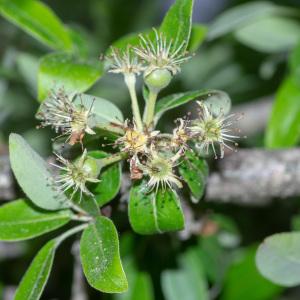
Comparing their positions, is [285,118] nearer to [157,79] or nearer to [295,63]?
[295,63]

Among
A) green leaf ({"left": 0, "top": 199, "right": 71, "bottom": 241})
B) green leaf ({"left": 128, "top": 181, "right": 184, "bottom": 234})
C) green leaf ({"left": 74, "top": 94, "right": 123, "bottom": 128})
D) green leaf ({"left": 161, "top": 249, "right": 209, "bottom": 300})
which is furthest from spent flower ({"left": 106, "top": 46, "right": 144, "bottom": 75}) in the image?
green leaf ({"left": 161, "top": 249, "right": 209, "bottom": 300})

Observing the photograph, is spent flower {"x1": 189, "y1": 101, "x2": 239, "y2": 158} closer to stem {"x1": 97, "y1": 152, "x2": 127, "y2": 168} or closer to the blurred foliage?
stem {"x1": 97, "y1": 152, "x2": 127, "y2": 168}

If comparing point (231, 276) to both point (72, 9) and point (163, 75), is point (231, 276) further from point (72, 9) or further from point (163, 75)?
point (72, 9)

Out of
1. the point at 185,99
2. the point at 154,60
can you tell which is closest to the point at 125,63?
the point at 154,60

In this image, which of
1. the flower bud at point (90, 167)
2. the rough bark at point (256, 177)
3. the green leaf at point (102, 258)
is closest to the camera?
the green leaf at point (102, 258)

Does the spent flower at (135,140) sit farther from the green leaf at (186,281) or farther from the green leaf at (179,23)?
the green leaf at (186,281)

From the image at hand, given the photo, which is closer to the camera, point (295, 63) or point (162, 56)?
point (162, 56)

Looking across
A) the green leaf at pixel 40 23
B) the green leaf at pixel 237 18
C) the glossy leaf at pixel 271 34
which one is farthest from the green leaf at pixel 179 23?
the glossy leaf at pixel 271 34
